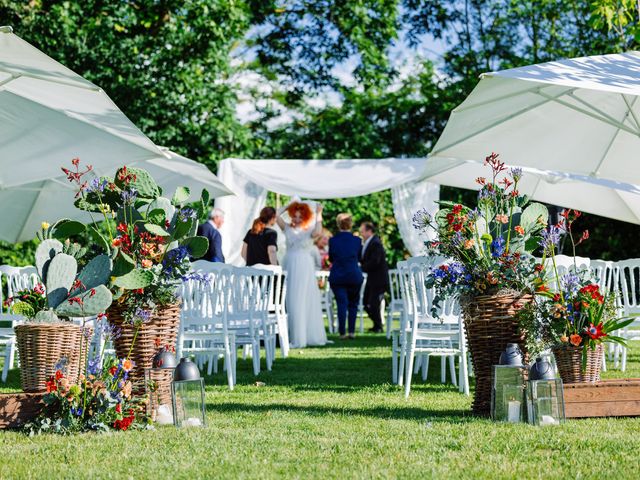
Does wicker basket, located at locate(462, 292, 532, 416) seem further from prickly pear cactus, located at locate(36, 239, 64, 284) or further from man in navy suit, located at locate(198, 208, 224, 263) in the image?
man in navy suit, located at locate(198, 208, 224, 263)

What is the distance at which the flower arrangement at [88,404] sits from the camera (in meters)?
4.54

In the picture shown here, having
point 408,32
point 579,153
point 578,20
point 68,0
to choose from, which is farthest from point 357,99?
point 579,153

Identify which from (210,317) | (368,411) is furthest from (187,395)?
(210,317)

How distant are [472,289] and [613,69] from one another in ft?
5.27

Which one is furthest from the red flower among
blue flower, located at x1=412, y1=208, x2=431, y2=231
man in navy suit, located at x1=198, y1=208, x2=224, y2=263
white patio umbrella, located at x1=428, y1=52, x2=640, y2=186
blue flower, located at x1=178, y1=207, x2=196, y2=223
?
man in navy suit, located at x1=198, y1=208, x2=224, y2=263

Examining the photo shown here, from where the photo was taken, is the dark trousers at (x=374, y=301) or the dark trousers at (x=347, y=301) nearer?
the dark trousers at (x=347, y=301)

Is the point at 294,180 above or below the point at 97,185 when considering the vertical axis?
above

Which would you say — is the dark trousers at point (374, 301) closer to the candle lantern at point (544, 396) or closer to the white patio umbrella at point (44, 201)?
the white patio umbrella at point (44, 201)

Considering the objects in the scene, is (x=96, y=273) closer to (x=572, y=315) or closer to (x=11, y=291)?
(x=572, y=315)

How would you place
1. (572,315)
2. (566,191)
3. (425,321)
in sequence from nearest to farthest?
1. (572,315)
2. (425,321)
3. (566,191)

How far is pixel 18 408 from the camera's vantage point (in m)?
4.66

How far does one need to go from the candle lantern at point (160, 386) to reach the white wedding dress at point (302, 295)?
6031 millimetres

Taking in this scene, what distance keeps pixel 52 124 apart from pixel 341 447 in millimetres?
3626

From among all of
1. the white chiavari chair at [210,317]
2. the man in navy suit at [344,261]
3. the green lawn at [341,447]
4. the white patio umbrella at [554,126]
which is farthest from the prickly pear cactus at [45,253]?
the man in navy suit at [344,261]
